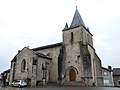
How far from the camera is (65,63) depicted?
3225 centimetres

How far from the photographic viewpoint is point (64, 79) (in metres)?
31.4

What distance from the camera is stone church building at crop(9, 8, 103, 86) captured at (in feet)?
97.1

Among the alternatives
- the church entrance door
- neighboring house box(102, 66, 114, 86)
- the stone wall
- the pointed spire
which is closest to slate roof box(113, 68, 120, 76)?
neighboring house box(102, 66, 114, 86)

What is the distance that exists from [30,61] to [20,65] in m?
3.24

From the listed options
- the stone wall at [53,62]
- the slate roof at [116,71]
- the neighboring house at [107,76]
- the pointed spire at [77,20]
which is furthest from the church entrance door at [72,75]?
the slate roof at [116,71]

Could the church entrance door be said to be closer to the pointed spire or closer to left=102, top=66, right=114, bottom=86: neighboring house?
the pointed spire

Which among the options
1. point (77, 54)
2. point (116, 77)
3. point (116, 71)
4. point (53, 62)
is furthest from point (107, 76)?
point (53, 62)

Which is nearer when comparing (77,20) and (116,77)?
(77,20)

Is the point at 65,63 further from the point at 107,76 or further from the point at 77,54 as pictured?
the point at 107,76

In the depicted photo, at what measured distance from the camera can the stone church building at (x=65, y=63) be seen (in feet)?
97.1

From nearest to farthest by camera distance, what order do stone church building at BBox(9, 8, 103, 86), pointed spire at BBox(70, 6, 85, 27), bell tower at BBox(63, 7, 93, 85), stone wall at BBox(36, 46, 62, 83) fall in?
bell tower at BBox(63, 7, 93, 85) → stone church building at BBox(9, 8, 103, 86) → stone wall at BBox(36, 46, 62, 83) → pointed spire at BBox(70, 6, 85, 27)

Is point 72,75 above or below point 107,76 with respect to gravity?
above

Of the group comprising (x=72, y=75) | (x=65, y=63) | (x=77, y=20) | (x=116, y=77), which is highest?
(x=77, y=20)

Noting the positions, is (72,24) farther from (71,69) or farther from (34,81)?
(34,81)
